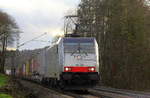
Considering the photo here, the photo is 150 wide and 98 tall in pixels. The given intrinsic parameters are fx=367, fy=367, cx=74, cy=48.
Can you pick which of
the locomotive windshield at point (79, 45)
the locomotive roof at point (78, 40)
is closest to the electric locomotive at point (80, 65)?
the locomotive windshield at point (79, 45)

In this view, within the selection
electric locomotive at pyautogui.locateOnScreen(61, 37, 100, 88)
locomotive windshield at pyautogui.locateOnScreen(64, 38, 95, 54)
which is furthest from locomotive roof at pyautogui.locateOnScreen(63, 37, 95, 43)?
electric locomotive at pyautogui.locateOnScreen(61, 37, 100, 88)

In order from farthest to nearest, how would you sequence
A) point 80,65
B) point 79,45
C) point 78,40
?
point 78,40 → point 79,45 → point 80,65

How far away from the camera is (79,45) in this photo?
23.1m

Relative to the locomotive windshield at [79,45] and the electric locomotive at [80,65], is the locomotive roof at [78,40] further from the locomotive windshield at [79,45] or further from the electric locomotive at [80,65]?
the electric locomotive at [80,65]

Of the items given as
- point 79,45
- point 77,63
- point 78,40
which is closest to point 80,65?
point 77,63

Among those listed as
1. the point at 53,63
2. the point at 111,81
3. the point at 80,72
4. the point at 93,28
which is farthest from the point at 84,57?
the point at 93,28

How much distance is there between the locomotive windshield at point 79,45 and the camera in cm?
2297

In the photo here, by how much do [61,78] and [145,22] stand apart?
15844 millimetres

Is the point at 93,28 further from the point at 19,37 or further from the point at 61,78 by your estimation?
the point at 61,78

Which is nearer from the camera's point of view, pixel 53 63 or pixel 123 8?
pixel 53 63

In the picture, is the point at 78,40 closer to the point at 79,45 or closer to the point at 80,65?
the point at 79,45

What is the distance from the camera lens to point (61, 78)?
22.6 meters

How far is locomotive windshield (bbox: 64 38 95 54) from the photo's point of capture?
22969 mm

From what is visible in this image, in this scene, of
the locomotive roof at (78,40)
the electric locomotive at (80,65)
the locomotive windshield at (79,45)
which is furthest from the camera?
the locomotive roof at (78,40)
